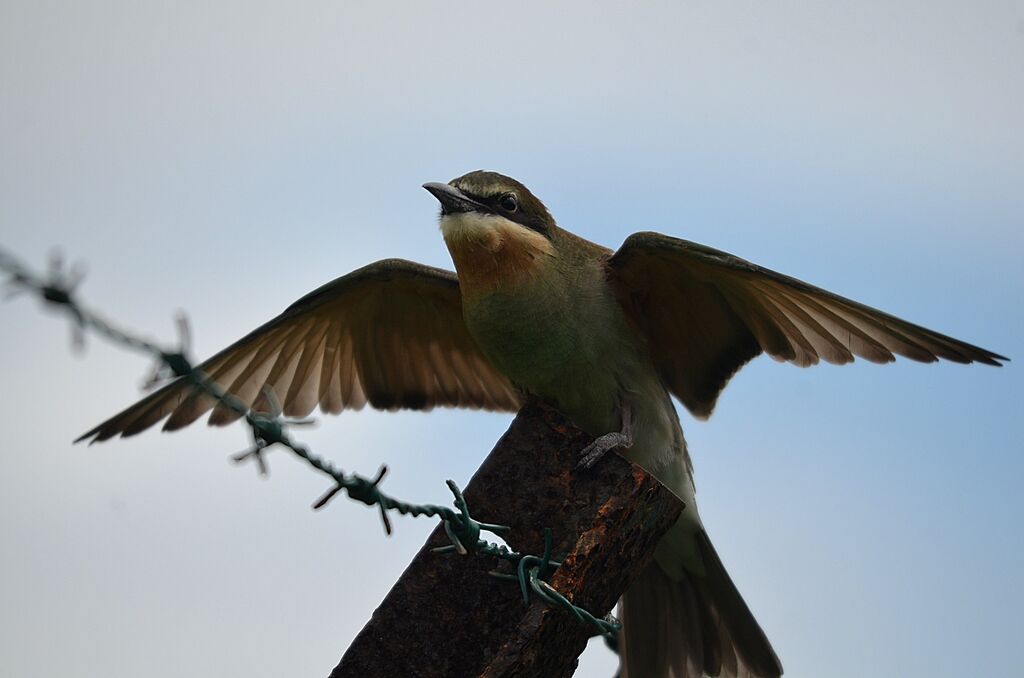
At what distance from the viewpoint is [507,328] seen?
471cm

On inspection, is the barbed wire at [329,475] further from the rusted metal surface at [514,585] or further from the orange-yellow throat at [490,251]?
the orange-yellow throat at [490,251]

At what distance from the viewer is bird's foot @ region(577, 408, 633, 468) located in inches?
117

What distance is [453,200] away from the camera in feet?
16.3

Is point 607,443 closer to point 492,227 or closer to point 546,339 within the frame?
point 546,339

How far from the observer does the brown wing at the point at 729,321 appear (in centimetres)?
438

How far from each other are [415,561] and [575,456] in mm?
499

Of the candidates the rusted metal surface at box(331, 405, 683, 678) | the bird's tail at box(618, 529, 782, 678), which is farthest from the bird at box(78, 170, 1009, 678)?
the rusted metal surface at box(331, 405, 683, 678)

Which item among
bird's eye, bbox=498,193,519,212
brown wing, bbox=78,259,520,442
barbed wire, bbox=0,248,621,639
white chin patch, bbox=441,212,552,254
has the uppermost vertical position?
bird's eye, bbox=498,193,519,212

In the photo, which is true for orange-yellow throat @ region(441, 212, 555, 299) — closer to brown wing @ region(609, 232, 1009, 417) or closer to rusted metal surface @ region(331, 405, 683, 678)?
brown wing @ region(609, 232, 1009, 417)

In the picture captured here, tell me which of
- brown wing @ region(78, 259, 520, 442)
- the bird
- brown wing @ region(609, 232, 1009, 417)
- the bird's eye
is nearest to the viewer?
brown wing @ region(609, 232, 1009, 417)

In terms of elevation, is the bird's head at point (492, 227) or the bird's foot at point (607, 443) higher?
the bird's head at point (492, 227)

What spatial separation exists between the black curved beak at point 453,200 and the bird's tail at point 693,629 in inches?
65.6

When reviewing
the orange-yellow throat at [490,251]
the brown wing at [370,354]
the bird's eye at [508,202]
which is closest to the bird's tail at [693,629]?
the brown wing at [370,354]

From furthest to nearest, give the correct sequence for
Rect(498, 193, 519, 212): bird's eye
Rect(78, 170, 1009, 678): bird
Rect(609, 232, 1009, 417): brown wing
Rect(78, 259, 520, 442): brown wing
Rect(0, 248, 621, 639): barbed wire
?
Rect(78, 259, 520, 442): brown wing < Rect(498, 193, 519, 212): bird's eye < Rect(78, 170, 1009, 678): bird < Rect(609, 232, 1009, 417): brown wing < Rect(0, 248, 621, 639): barbed wire
